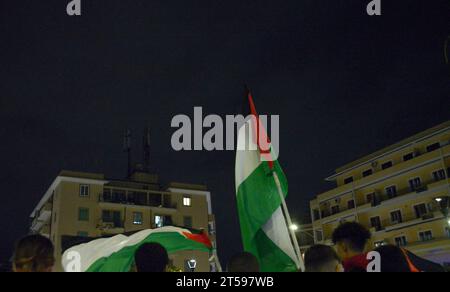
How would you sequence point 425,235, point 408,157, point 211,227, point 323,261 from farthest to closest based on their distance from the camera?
1. point 211,227
2. point 408,157
3. point 425,235
4. point 323,261

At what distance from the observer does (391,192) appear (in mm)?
43406

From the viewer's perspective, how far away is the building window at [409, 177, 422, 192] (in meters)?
40.5

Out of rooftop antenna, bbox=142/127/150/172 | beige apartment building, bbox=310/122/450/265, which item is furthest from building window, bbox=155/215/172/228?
beige apartment building, bbox=310/122/450/265

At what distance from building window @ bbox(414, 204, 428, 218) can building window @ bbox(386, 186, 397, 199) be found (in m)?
2.50

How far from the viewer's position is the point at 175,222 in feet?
170

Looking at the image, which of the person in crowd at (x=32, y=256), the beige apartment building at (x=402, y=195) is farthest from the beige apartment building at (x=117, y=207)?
the person in crowd at (x=32, y=256)

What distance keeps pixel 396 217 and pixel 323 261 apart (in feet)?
134

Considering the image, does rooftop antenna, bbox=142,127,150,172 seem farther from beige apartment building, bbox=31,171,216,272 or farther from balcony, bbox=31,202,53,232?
balcony, bbox=31,202,53,232

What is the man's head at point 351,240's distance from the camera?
474 centimetres

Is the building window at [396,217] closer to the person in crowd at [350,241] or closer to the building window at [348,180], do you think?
the building window at [348,180]

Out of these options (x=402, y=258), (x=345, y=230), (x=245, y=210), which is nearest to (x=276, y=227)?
(x=245, y=210)

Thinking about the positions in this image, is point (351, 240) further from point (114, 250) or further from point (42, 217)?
point (42, 217)

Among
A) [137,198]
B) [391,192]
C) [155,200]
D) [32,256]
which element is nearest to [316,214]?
[391,192]

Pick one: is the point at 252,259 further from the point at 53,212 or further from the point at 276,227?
the point at 53,212
